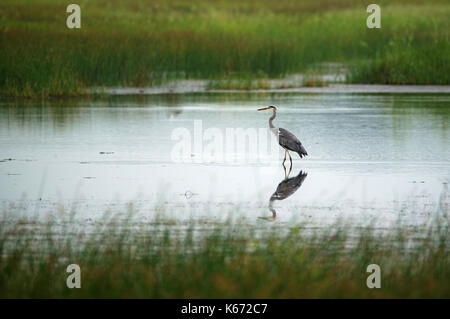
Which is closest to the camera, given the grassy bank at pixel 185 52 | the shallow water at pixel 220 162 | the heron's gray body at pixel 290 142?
Result: the shallow water at pixel 220 162

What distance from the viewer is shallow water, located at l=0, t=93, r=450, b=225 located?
9.11 meters

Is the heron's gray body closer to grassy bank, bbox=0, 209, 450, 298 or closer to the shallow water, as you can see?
the shallow water

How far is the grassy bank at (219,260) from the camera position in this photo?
19.1ft

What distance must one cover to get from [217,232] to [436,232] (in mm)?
1748

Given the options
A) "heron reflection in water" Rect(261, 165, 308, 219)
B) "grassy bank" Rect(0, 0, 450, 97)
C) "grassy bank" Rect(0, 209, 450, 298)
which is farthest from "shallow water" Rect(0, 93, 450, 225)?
"grassy bank" Rect(0, 0, 450, 97)

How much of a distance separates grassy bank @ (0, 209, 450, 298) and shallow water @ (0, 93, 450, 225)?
26.4 inches

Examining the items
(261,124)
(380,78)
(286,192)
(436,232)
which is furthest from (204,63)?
(436,232)

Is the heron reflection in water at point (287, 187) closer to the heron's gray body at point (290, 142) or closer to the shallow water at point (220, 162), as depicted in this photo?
the shallow water at point (220, 162)

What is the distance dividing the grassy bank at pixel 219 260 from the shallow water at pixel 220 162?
670 millimetres

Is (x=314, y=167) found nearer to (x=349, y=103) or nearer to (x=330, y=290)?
(x=330, y=290)

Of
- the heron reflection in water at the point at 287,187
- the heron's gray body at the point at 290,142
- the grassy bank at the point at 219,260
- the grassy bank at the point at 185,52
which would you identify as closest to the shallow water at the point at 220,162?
the heron reflection in water at the point at 287,187

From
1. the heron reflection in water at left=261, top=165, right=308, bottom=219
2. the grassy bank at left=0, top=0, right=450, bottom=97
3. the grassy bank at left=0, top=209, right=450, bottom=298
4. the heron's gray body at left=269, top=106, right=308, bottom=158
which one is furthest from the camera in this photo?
the grassy bank at left=0, top=0, right=450, bottom=97

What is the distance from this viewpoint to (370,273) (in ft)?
20.5

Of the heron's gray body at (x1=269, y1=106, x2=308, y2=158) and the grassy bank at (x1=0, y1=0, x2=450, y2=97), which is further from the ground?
the grassy bank at (x1=0, y1=0, x2=450, y2=97)
